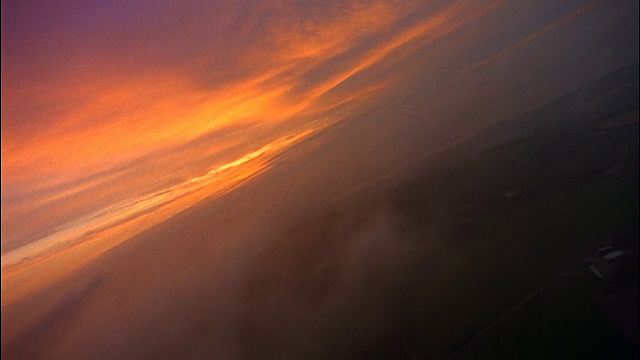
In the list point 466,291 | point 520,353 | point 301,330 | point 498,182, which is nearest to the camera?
point 520,353

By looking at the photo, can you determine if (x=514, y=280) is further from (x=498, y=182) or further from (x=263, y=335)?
(x=263, y=335)

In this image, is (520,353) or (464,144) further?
(464,144)

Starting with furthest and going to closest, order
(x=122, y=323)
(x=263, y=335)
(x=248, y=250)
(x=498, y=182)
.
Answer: (x=248, y=250) < (x=122, y=323) < (x=498, y=182) < (x=263, y=335)

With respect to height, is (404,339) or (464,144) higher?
(464,144)

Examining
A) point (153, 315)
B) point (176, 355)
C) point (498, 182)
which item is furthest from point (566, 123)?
point (153, 315)

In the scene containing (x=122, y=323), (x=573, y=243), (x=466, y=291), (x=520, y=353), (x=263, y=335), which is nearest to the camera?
(x=520, y=353)

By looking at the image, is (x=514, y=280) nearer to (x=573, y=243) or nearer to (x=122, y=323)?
(x=573, y=243)

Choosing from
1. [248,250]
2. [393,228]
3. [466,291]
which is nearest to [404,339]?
[466,291]

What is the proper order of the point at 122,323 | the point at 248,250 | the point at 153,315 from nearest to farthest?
1. the point at 153,315
2. the point at 122,323
3. the point at 248,250

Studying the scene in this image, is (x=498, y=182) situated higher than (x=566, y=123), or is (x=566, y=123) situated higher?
(x=566, y=123)
